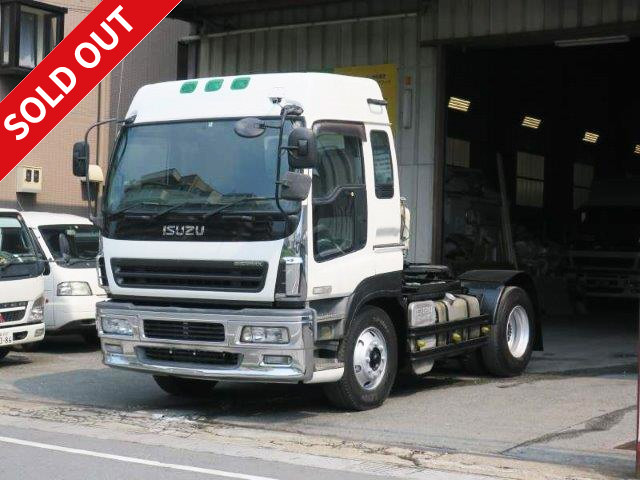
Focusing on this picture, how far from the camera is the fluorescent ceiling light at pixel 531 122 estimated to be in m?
25.3

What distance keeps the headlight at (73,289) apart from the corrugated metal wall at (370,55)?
5441mm

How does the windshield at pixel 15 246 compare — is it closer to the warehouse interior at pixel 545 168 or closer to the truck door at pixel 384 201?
the truck door at pixel 384 201

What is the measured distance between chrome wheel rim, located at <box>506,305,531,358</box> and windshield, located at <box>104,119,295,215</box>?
4.81m

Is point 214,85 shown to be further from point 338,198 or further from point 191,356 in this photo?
point 191,356

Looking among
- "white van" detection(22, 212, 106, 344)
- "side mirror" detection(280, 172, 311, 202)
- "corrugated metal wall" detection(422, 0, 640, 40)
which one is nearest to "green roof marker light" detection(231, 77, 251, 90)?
"side mirror" detection(280, 172, 311, 202)

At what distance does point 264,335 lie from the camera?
30.7 ft

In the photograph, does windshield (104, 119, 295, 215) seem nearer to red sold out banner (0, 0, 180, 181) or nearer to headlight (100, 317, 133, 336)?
headlight (100, 317, 133, 336)

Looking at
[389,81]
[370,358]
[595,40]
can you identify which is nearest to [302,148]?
[370,358]

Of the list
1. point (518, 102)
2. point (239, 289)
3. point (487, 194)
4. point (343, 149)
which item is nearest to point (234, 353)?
point (239, 289)

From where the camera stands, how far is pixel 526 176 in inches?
998

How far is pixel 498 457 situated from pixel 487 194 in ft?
46.5

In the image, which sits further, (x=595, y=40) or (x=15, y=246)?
(x=595, y=40)

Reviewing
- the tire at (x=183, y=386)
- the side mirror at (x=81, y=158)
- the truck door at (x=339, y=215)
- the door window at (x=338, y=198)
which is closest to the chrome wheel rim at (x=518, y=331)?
the truck door at (x=339, y=215)

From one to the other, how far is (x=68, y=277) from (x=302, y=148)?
712cm
